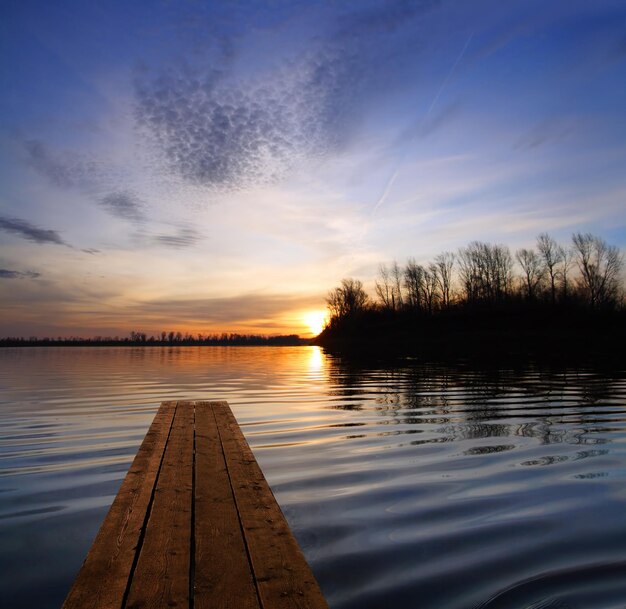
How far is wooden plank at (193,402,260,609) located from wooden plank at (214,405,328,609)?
0.06 metres

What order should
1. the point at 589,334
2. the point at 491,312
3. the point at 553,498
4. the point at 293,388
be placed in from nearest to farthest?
the point at 553,498 → the point at 293,388 → the point at 589,334 → the point at 491,312

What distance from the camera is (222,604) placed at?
2.51 metres

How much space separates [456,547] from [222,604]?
2.52 metres

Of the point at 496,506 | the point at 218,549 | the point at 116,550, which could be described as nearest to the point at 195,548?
the point at 218,549

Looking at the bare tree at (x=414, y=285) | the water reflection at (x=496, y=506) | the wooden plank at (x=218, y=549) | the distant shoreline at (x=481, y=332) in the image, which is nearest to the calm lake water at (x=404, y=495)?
the water reflection at (x=496, y=506)

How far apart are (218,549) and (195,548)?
0.56ft

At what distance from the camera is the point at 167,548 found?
3188 mm

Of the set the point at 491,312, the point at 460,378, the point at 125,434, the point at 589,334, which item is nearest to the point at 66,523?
the point at 125,434

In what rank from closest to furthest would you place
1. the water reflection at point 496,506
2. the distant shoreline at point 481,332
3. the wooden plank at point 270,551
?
the wooden plank at point 270,551 < the water reflection at point 496,506 < the distant shoreline at point 481,332

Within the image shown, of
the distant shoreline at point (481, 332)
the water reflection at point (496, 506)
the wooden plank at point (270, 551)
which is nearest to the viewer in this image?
the wooden plank at point (270, 551)

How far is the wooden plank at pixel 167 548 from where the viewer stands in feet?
8.55

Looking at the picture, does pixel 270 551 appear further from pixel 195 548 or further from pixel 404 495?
pixel 404 495

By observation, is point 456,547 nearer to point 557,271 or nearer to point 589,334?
point 589,334

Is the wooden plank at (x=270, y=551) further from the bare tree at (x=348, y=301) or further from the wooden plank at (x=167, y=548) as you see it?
the bare tree at (x=348, y=301)
